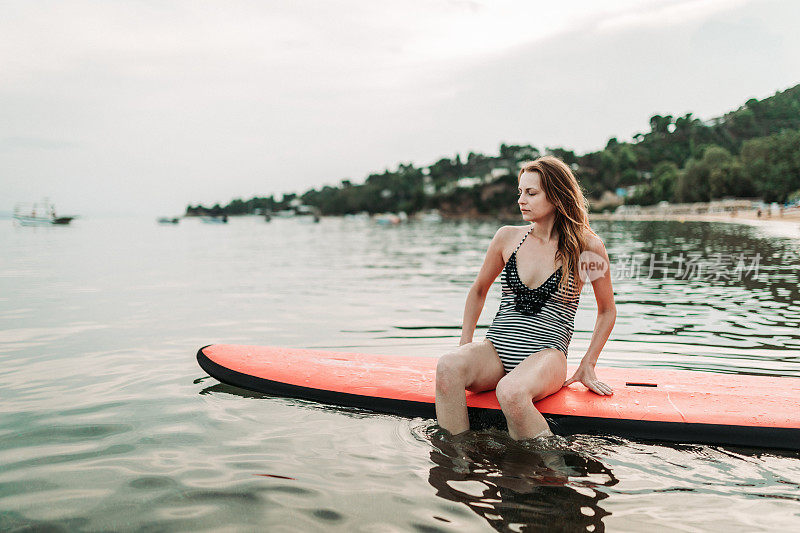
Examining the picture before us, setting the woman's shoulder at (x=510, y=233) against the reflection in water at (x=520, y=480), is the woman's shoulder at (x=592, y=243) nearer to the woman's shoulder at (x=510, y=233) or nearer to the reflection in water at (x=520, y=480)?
the woman's shoulder at (x=510, y=233)

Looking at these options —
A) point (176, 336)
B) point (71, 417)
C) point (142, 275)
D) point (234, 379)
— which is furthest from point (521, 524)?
point (142, 275)

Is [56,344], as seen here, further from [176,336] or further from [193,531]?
[193,531]

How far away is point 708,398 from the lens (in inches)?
159

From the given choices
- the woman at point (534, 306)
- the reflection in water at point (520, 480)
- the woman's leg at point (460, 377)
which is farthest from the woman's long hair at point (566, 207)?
the reflection in water at point (520, 480)

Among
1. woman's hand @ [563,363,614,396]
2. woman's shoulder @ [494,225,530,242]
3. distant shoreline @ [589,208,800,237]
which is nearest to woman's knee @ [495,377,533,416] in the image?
woman's hand @ [563,363,614,396]

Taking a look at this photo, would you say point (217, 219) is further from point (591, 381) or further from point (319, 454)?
point (591, 381)

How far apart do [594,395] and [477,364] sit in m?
0.91

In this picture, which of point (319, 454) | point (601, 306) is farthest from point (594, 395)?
point (319, 454)

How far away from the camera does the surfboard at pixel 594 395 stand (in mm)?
3721

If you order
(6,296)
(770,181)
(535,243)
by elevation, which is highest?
(770,181)

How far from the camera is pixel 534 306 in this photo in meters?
3.90

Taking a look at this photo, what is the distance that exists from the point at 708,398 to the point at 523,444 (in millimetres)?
1380

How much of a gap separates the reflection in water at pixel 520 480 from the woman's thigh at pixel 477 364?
1.05 ft

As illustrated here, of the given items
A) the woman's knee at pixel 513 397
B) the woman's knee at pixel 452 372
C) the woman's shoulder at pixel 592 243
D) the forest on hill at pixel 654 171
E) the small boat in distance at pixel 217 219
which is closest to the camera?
the woman's knee at pixel 513 397
